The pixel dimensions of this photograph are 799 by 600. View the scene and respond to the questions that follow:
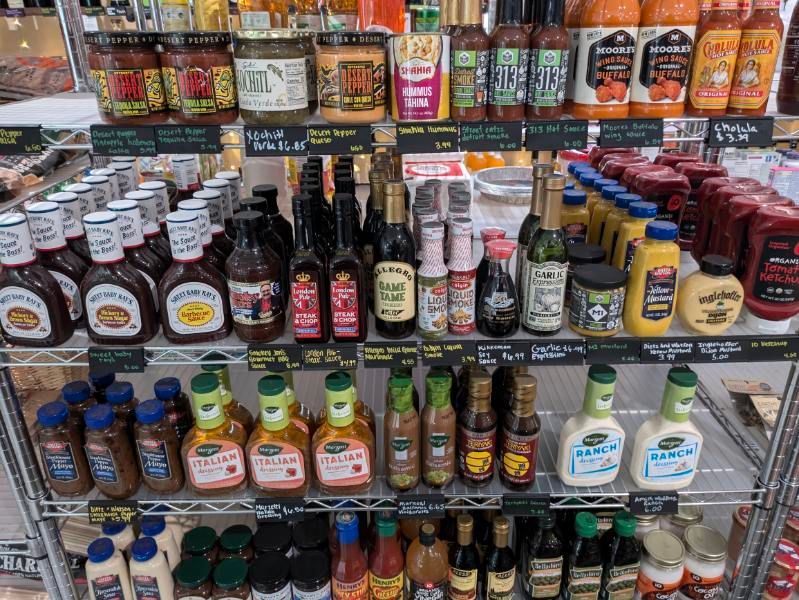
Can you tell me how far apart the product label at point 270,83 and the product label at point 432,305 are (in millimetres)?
453

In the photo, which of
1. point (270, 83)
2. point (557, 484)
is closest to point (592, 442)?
point (557, 484)

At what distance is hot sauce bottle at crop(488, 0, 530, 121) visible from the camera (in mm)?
1156

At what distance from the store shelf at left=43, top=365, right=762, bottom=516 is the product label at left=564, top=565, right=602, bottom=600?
0.76 ft

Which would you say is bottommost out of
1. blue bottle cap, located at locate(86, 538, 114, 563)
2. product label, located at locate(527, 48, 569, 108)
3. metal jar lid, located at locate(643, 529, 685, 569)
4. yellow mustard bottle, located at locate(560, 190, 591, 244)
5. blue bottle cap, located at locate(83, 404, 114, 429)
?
metal jar lid, located at locate(643, 529, 685, 569)

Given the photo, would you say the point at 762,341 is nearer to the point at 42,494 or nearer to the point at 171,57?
the point at 171,57

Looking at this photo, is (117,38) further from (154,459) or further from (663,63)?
(663,63)

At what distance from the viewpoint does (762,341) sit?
1335 millimetres

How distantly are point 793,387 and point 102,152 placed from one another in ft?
5.27

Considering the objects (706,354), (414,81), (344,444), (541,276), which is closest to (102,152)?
(414,81)

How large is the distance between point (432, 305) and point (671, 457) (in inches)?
28.8

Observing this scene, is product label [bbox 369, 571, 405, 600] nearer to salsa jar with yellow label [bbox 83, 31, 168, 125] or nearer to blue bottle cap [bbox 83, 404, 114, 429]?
blue bottle cap [bbox 83, 404, 114, 429]

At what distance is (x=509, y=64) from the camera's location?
1.16m

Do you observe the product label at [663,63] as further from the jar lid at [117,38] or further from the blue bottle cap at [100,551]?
the blue bottle cap at [100,551]

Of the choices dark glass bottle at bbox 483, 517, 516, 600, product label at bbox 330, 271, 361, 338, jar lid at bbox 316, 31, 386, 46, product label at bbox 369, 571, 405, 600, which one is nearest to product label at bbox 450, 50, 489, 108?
jar lid at bbox 316, 31, 386, 46
